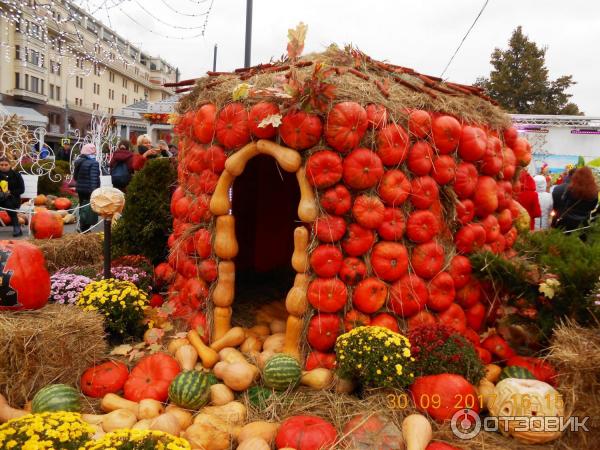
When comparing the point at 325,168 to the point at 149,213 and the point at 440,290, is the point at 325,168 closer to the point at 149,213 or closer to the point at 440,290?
the point at 440,290

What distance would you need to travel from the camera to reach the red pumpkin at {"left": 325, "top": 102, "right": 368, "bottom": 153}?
385 cm

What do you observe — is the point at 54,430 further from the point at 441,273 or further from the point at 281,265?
the point at 281,265

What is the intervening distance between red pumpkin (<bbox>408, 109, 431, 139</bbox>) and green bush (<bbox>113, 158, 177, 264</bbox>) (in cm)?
308

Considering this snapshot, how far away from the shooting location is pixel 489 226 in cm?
460

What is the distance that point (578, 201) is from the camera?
21.6 feet

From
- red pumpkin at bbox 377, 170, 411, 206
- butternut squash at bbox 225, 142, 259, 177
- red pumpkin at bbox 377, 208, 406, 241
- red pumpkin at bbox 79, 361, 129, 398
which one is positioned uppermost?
butternut squash at bbox 225, 142, 259, 177

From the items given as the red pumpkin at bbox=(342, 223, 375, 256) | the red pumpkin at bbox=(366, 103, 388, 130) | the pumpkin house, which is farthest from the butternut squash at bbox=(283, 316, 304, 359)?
the red pumpkin at bbox=(366, 103, 388, 130)

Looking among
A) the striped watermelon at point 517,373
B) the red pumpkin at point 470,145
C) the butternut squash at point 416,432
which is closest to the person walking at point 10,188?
the red pumpkin at point 470,145

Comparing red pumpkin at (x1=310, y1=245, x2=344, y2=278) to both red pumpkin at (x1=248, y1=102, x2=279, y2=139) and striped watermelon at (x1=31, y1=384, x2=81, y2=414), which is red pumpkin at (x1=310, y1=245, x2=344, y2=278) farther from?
striped watermelon at (x1=31, y1=384, x2=81, y2=414)

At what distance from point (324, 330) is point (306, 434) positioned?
1.05m

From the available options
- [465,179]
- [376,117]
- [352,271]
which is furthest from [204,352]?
[465,179]

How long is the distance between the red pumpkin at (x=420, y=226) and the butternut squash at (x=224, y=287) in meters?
1.59

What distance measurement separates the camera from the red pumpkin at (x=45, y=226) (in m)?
7.98

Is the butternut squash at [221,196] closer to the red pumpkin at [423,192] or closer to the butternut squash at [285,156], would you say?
the butternut squash at [285,156]
